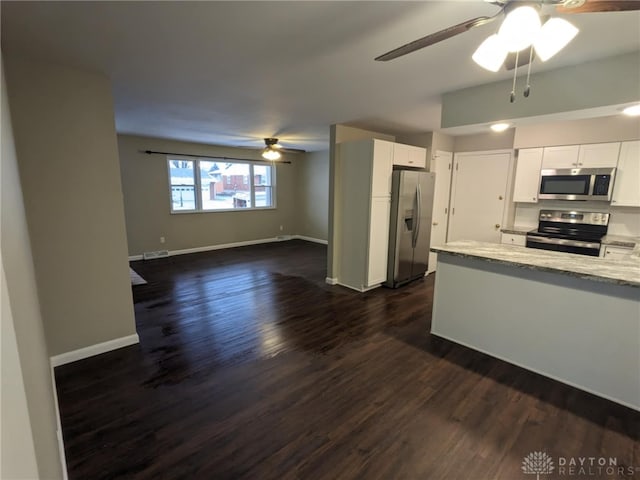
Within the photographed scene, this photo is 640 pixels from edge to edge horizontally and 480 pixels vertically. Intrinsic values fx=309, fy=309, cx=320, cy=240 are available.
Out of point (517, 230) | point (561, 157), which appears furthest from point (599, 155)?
point (517, 230)

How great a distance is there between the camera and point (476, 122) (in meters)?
2.85

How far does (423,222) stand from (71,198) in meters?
4.28

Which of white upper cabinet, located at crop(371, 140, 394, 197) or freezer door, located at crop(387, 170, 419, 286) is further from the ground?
white upper cabinet, located at crop(371, 140, 394, 197)

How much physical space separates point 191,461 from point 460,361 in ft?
7.22

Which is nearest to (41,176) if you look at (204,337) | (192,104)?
(192,104)

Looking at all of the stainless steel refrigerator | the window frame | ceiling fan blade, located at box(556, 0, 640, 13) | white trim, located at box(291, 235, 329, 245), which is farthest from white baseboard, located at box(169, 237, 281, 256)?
ceiling fan blade, located at box(556, 0, 640, 13)

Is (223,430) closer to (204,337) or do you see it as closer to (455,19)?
(204,337)

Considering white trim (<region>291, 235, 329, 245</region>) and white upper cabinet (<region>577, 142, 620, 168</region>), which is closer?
white upper cabinet (<region>577, 142, 620, 168</region>)

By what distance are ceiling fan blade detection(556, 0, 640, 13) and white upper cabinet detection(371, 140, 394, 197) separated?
2.85 m

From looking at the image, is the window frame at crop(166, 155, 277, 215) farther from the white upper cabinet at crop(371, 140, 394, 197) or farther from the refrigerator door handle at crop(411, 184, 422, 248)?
the refrigerator door handle at crop(411, 184, 422, 248)

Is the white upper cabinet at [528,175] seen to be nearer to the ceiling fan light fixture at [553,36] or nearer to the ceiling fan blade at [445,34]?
the ceiling fan light fixture at [553,36]

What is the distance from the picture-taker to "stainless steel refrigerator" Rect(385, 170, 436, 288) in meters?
4.41

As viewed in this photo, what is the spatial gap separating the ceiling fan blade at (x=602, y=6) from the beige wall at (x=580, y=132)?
11.5 feet

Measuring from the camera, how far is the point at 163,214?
6.40m
